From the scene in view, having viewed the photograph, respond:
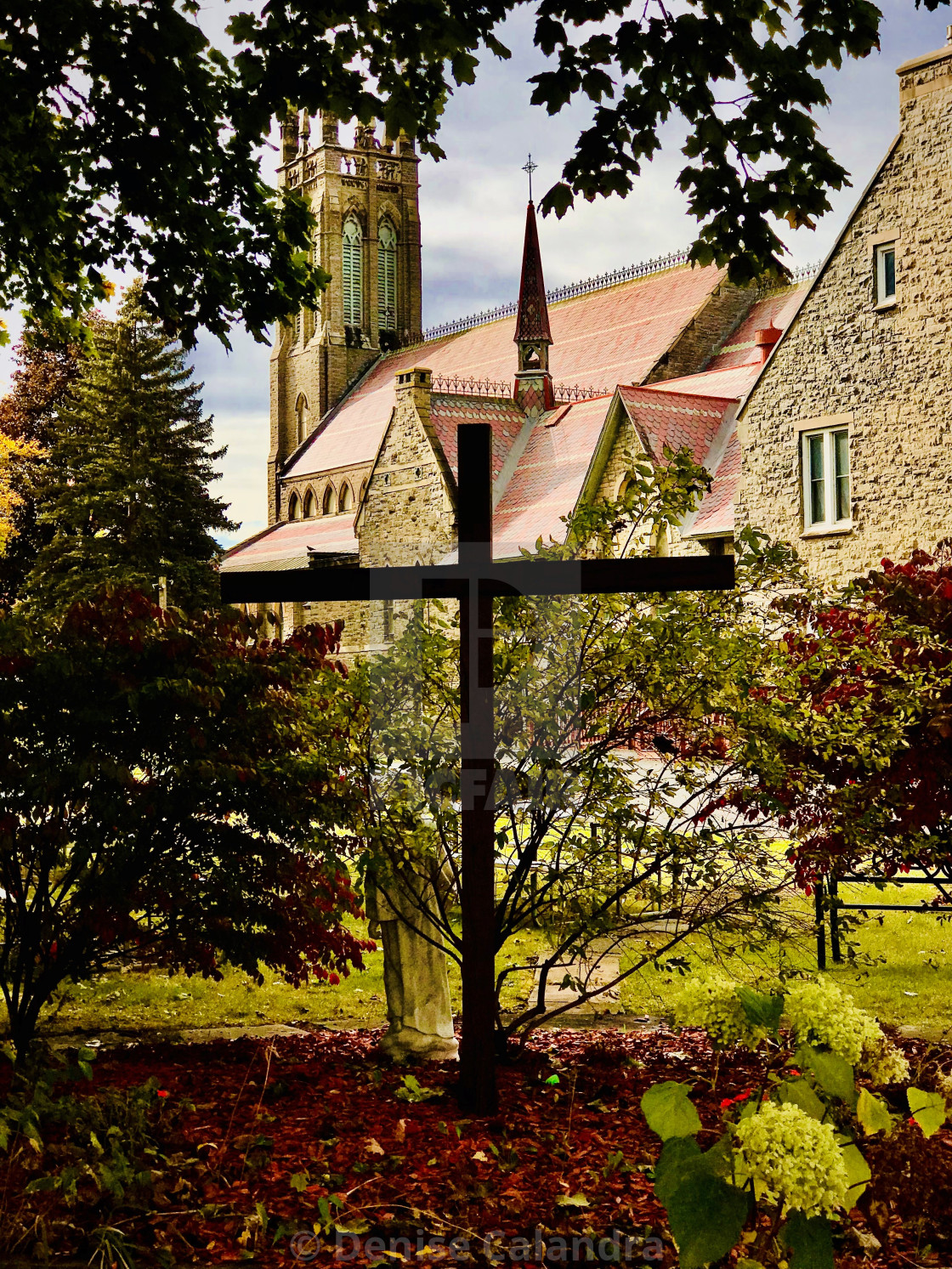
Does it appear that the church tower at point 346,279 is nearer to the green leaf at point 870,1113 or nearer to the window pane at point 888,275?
the window pane at point 888,275

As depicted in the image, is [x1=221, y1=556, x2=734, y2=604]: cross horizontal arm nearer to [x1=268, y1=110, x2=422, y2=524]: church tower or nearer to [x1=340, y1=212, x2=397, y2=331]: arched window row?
[x1=268, y1=110, x2=422, y2=524]: church tower

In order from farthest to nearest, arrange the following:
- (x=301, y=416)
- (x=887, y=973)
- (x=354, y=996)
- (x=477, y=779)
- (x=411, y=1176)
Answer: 1. (x=301, y=416)
2. (x=887, y=973)
3. (x=354, y=996)
4. (x=477, y=779)
5. (x=411, y=1176)

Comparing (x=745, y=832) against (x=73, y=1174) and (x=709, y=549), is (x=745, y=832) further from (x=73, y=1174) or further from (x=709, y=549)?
(x=709, y=549)

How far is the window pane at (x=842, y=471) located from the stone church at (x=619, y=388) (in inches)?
1.3

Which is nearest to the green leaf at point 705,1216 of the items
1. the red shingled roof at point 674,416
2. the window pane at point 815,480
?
the window pane at point 815,480

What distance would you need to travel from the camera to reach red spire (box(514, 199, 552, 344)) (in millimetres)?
42406

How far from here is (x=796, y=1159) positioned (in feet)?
9.48

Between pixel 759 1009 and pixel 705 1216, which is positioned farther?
pixel 759 1009

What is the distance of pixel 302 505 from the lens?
58469 millimetres

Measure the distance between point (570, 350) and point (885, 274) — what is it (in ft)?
83.2

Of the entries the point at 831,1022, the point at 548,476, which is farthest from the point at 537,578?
the point at 548,476

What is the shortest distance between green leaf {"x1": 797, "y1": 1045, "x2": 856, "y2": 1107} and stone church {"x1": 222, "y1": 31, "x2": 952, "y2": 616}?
2.65m

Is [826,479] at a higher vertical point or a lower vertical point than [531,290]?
lower

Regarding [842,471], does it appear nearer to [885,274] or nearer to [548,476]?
[885,274]
